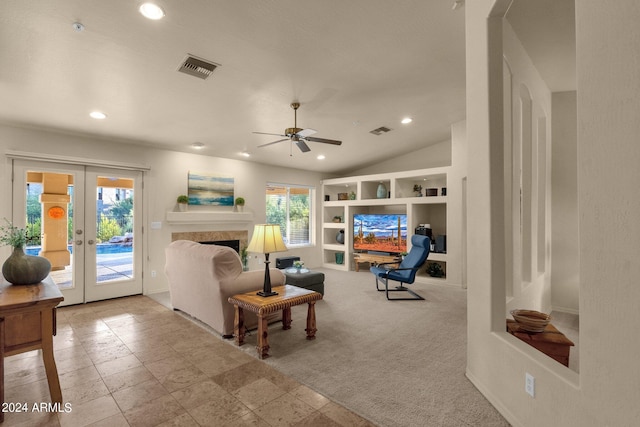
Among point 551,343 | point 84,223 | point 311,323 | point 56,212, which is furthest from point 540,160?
point 56,212

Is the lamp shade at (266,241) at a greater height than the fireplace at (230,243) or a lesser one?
greater

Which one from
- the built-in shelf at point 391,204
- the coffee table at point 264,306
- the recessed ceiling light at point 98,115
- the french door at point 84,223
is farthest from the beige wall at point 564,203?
the french door at point 84,223

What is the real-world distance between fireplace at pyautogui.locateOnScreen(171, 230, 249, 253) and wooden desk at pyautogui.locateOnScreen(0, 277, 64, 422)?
344 cm

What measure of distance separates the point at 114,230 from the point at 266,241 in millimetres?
3285

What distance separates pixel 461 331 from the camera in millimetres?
3523

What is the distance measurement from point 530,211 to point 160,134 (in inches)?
201

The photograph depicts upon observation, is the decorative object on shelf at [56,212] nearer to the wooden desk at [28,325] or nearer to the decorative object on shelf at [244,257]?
the wooden desk at [28,325]

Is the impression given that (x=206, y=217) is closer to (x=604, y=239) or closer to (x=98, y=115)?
(x=98, y=115)

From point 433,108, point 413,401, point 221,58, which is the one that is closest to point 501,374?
point 413,401

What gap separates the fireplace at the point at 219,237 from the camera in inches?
223

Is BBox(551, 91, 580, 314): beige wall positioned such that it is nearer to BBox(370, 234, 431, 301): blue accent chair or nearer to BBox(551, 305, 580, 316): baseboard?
BBox(551, 305, 580, 316): baseboard

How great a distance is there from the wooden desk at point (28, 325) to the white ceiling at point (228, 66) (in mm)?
2030

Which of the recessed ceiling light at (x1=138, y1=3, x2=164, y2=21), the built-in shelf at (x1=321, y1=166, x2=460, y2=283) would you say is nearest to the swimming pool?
the recessed ceiling light at (x1=138, y1=3, x2=164, y2=21)

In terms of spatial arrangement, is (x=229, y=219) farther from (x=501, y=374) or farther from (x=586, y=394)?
(x=586, y=394)
